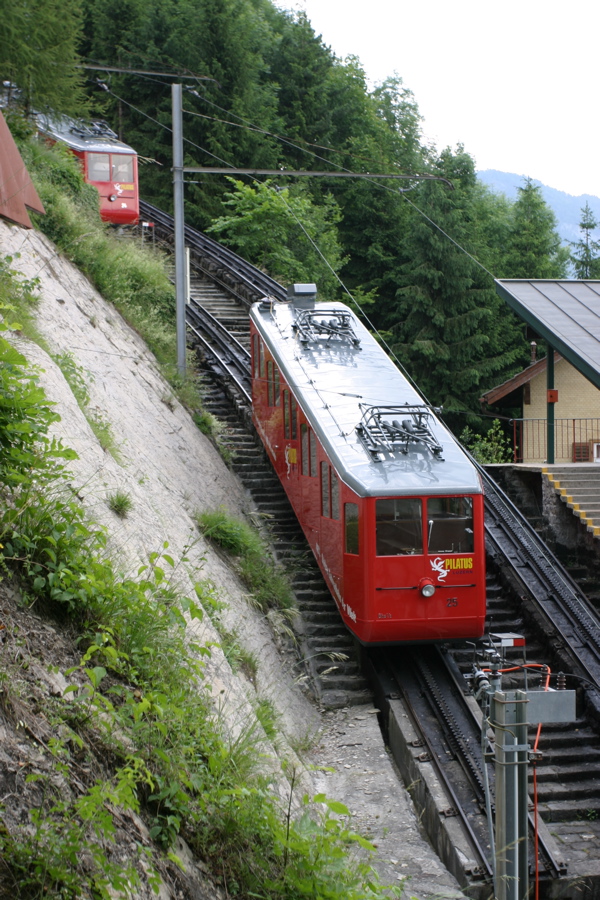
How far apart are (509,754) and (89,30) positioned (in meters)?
54.5

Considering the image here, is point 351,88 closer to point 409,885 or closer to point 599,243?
point 599,243

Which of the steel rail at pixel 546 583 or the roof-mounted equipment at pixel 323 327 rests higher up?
the roof-mounted equipment at pixel 323 327

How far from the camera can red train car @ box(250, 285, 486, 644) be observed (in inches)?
423

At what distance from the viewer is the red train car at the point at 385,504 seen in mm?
10750

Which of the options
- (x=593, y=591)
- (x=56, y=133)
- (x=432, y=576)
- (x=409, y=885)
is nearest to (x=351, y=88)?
(x=56, y=133)

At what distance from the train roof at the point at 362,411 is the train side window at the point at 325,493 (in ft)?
1.25

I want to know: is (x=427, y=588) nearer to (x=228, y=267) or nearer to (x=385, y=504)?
(x=385, y=504)

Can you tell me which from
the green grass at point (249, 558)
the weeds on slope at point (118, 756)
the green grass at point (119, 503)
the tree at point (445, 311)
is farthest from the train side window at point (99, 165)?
the weeds on slope at point (118, 756)

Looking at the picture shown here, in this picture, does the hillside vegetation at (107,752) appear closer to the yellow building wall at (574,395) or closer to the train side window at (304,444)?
the train side window at (304,444)

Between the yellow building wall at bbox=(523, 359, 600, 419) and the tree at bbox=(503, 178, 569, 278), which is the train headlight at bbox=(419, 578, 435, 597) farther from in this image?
the tree at bbox=(503, 178, 569, 278)

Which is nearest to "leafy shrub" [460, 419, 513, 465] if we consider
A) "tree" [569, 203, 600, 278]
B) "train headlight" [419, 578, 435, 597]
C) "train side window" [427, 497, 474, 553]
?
"train side window" [427, 497, 474, 553]

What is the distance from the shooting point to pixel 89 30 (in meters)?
51.0

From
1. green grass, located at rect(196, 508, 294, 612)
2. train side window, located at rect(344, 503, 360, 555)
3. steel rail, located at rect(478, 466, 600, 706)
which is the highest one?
train side window, located at rect(344, 503, 360, 555)

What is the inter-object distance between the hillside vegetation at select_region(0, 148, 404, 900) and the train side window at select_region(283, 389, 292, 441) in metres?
7.77
